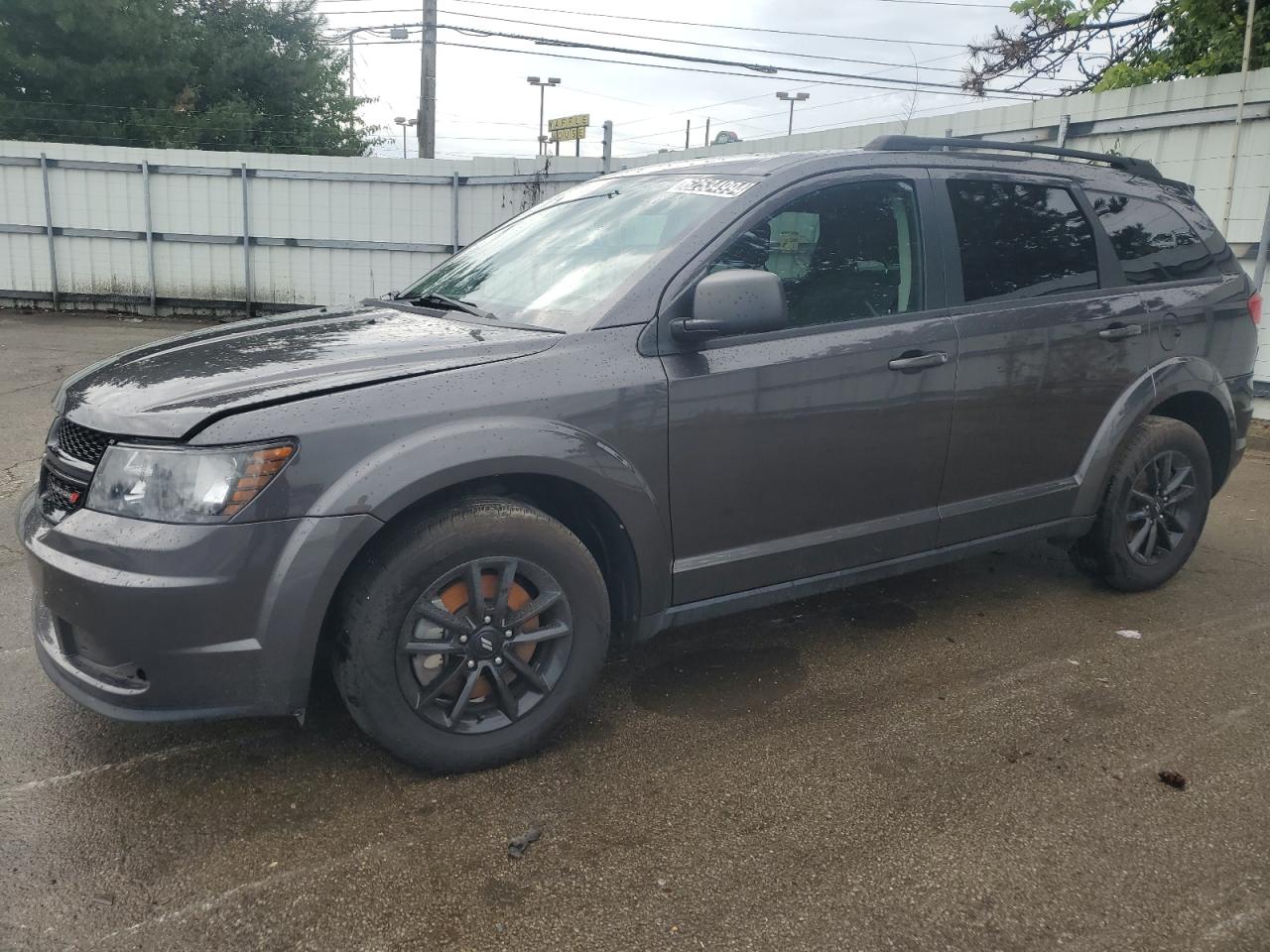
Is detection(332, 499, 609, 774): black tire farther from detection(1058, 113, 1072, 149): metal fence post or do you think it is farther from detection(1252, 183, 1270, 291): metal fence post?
detection(1058, 113, 1072, 149): metal fence post

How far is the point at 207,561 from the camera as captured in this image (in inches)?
90.0

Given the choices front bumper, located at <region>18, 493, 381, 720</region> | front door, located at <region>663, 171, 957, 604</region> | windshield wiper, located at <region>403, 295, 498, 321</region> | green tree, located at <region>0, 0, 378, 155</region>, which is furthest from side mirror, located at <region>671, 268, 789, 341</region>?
green tree, located at <region>0, 0, 378, 155</region>

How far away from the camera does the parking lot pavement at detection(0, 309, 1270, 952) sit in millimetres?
2156

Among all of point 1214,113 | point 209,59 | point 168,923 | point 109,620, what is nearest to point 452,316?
point 109,620

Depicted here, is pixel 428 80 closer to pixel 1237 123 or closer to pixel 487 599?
pixel 1237 123

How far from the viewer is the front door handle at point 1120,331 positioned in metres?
3.79

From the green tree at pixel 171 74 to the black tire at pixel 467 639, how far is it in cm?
2123

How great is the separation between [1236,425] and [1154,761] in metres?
2.18

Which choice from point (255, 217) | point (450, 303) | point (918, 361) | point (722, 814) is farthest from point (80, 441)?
point (255, 217)

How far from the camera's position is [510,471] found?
2609 millimetres

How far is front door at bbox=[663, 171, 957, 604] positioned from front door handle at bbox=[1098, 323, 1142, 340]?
0.83 meters

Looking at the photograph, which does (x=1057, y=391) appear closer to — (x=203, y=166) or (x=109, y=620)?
(x=109, y=620)

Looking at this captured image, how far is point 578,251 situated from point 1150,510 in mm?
2745

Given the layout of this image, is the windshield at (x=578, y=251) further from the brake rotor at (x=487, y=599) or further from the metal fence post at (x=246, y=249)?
the metal fence post at (x=246, y=249)
